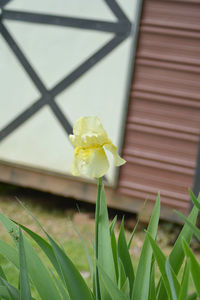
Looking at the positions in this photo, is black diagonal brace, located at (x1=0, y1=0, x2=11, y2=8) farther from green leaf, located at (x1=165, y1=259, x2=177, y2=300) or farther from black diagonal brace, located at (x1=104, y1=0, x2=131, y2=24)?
green leaf, located at (x1=165, y1=259, x2=177, y2=300)

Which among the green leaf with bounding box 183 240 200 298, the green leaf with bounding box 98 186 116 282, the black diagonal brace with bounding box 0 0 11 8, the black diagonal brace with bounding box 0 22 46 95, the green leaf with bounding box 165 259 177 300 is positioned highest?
the black diagonal brace with bounding box 0 0 11 8

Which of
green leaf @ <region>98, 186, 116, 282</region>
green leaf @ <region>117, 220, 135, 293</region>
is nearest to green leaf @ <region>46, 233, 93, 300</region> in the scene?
green leaf @ <region>98, 186, 116, 282</region>

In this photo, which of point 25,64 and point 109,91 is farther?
point 25,64

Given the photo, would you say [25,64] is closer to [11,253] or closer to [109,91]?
[109,91]

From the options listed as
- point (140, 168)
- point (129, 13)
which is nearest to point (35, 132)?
point (140, 168)

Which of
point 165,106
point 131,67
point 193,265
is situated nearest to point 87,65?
point 131,67

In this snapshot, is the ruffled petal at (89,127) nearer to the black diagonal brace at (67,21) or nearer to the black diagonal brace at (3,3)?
the black diagonal brace at (67,21)

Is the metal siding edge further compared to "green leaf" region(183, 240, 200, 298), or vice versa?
the metal siding edge
